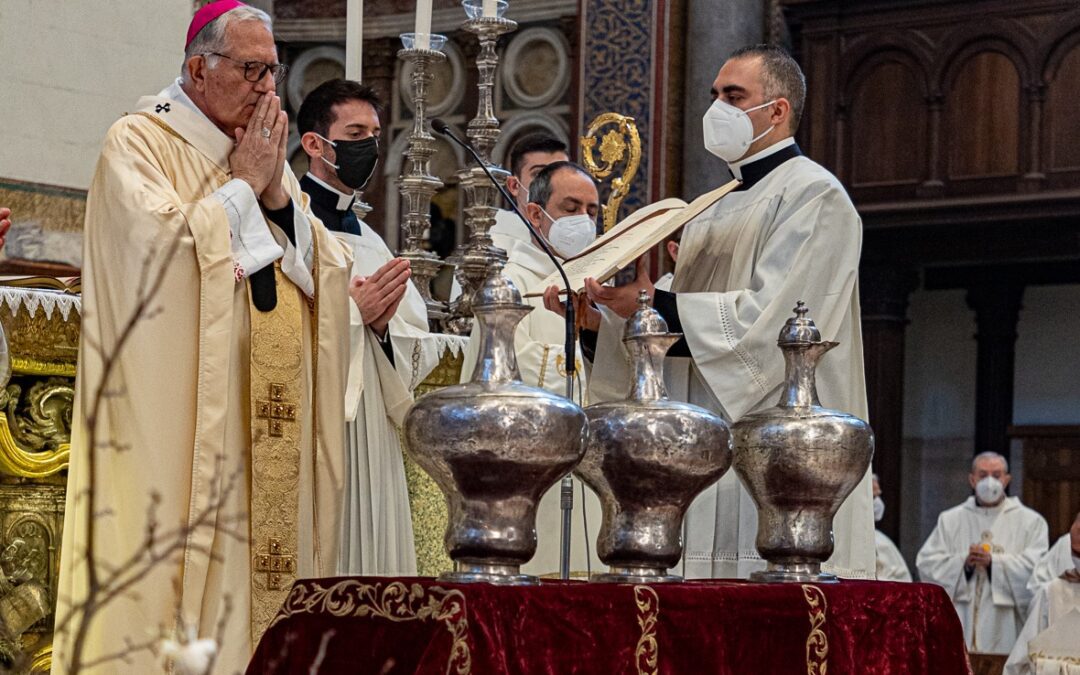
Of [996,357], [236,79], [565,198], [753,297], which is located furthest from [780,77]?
[996,357]

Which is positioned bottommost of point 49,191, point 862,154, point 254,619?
point 254,619

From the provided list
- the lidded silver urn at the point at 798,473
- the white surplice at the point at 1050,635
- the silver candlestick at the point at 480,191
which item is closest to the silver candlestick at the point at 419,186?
the silver candlestick at the point at 480,191

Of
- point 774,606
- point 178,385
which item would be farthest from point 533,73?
point 774,606

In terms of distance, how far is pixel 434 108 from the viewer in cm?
1271

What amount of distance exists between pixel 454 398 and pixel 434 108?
1013 centimetres

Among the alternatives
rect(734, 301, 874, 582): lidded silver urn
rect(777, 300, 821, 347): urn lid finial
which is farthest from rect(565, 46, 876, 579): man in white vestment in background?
rect(734, 301, 874, 582): lidded silver urn

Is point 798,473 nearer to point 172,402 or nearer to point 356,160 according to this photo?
point 172,402

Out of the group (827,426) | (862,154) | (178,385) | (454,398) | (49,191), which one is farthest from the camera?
(862,154)

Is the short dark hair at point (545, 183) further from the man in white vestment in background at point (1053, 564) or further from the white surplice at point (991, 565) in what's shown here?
the white surplice at point (991, 565)

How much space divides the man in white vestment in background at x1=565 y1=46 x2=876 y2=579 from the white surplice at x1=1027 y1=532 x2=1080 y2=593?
283 inches

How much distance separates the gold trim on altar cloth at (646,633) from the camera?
275cm

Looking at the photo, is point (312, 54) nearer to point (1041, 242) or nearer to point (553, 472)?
point (1041, 242)

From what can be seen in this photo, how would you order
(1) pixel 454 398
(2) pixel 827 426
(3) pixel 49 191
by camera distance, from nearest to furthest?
1. (1) pixel 454 398
2. (2) pixel 827 426
3. (3) pixel 49 191

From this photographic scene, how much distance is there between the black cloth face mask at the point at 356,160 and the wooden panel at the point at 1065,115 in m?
6.81
